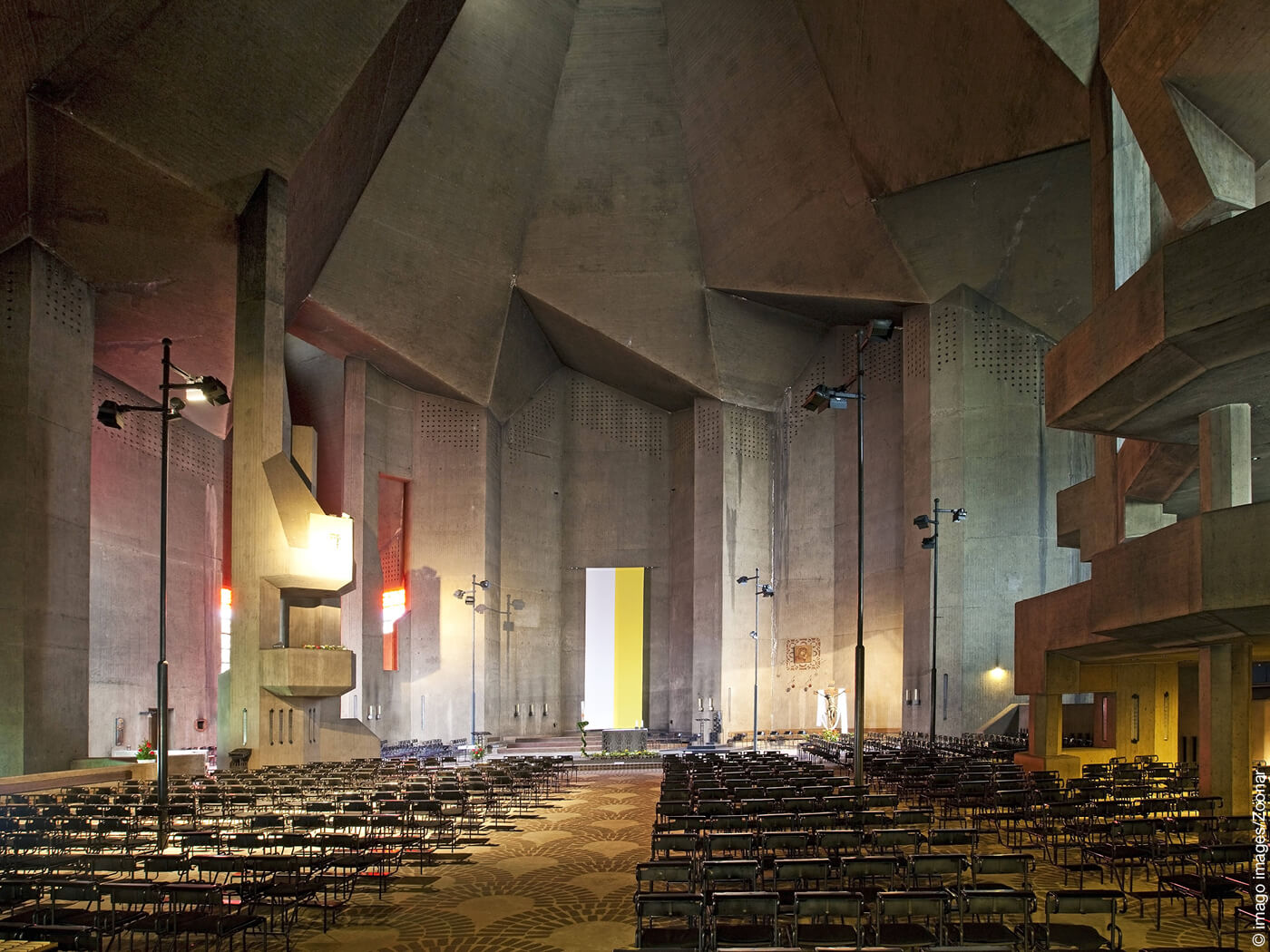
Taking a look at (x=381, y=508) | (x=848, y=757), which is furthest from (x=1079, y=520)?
(x=381, y=508)

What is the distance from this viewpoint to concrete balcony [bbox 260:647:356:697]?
2286 centimetres

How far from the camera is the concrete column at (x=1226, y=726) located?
14172mm

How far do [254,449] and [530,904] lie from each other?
637 inches

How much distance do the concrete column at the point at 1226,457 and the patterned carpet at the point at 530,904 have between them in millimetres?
5381

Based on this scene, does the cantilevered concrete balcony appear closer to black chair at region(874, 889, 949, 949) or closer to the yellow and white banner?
black chair at region(874, 889, 949, 949)

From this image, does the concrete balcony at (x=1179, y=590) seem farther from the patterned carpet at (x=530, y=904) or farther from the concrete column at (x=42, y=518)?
the concrete column at (x=42, y=518)

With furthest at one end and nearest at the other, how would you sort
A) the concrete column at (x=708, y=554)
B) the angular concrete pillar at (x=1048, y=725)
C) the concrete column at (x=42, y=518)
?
the concrete column at (x=708, y=554) < the concrete column at (x=42, y=518) < the angular concrete pillar at (x=1048, y=725)

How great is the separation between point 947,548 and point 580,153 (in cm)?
1706

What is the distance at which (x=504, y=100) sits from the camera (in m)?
31.1

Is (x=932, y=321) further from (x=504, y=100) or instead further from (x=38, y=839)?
(x=38, y=839)

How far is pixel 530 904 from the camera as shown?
9477 millimetres

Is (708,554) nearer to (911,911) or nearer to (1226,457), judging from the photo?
(1226,457)

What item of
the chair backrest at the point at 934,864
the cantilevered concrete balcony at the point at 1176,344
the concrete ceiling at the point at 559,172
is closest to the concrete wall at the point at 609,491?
the concrete ceiling at the point at 559,172

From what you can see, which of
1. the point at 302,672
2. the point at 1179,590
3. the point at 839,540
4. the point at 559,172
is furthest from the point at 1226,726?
the point at 559,172
